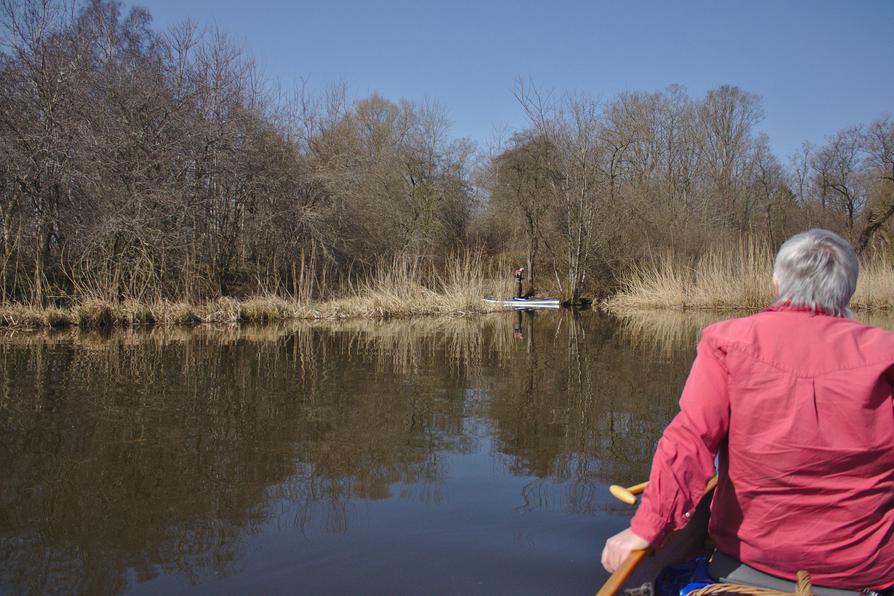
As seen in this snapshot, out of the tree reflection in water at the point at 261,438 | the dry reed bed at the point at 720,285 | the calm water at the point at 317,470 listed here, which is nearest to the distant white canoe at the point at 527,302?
the dry reed bed at the point at 720,285

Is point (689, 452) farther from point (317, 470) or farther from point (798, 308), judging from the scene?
point (317, 470)

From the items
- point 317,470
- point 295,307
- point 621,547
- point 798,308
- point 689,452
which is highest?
point 295,307

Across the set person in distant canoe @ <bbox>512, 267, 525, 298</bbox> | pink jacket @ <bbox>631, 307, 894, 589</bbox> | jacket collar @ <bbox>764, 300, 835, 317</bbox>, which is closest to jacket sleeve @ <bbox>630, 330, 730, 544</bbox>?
pink jacket @ <bbox>631, 307, 894, 589</bbox>

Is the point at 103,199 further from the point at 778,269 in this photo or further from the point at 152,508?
the point at 778,269

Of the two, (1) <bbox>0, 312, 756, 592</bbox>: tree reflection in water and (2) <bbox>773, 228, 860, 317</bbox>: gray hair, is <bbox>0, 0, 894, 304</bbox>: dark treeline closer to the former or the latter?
(1) <bbox>0, 312, 756, 592</bbox>: tree reflection in water

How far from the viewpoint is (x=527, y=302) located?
20.7m

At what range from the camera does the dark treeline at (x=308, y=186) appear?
13898 mm

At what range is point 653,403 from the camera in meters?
6.70

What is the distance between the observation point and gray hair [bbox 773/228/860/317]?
78.1 inches

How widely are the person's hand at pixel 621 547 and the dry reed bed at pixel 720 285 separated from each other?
16033mm

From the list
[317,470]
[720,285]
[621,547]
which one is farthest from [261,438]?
[720,285]

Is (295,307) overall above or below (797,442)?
above

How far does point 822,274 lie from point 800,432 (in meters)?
0.43

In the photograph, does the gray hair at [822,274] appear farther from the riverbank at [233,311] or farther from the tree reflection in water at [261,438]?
the riverbank at [233,311]
